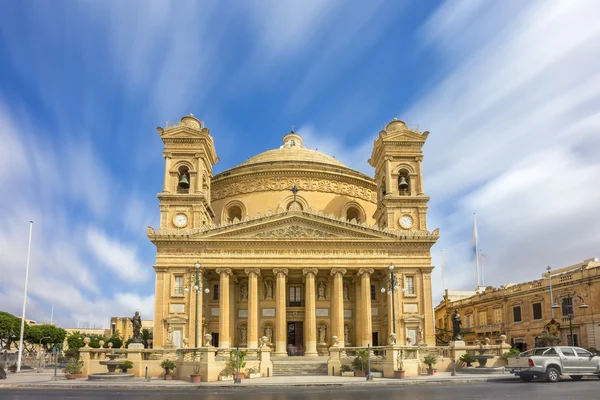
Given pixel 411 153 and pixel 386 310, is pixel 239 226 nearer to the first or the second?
pixel 386 310

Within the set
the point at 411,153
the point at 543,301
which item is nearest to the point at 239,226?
the point at 411,153

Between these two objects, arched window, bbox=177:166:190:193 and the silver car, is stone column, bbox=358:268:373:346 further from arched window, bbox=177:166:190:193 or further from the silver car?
the silver car

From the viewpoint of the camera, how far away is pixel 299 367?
1510 inches

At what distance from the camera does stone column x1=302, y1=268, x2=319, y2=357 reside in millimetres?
46562

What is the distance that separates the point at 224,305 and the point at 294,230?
27.9ft

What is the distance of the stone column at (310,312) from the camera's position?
4656 centimetres

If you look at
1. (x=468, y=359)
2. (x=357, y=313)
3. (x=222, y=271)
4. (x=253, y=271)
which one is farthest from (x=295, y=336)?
(x=468, y=359)

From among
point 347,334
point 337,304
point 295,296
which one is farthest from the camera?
point 295,296

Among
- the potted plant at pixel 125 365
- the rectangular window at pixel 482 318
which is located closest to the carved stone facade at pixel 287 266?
the potted plant at pixel 125 365

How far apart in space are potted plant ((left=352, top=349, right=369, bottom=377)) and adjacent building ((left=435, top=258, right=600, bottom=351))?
15006mm

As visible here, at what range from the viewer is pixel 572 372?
25.6m

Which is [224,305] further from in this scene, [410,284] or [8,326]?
[8,326]

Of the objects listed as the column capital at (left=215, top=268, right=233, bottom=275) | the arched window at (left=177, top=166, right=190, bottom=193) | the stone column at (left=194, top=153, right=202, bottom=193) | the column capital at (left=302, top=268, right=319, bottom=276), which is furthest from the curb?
the arched window at (left=177, top=166, right=190, bottom=193)

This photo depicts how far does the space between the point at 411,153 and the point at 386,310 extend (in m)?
15.0
